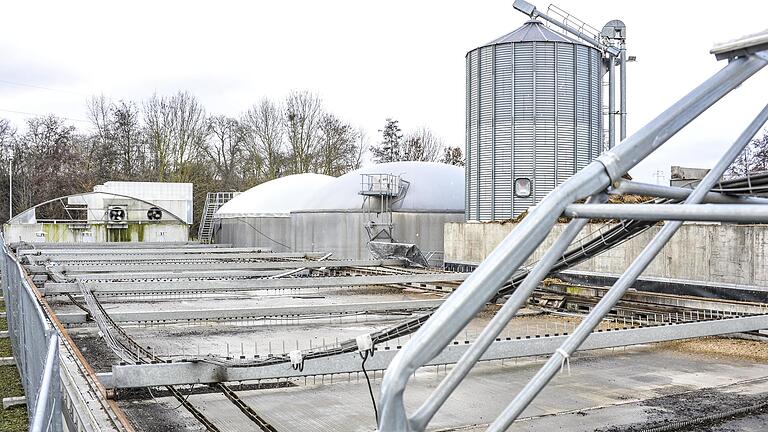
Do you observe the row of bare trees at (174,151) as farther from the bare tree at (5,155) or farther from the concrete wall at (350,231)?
the concrete wall at (350,231)

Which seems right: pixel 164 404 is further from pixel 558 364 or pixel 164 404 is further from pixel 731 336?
pixel 731 336

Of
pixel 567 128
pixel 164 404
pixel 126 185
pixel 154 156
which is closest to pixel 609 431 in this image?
pixel 164 404

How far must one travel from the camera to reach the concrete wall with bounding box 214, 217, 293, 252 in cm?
3709

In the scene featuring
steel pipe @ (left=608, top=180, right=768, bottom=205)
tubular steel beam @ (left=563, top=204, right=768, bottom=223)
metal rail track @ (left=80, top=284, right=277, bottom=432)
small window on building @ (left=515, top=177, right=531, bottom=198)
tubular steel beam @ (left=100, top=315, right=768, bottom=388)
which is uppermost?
small window on building @ (left=515, top=177, right=531, bottom=198)

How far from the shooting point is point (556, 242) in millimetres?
4117

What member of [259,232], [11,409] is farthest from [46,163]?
[11,409]

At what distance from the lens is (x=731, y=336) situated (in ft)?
46.2

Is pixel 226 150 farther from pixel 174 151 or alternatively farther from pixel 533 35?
pixel 533 35

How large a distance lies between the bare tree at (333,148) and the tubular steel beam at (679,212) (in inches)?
2298

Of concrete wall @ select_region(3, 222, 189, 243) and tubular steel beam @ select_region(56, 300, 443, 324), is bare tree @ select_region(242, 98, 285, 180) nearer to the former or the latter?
concrete wall @ select_region(3, 222, 189, 243)

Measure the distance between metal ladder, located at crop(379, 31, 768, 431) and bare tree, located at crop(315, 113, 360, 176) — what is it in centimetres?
5814

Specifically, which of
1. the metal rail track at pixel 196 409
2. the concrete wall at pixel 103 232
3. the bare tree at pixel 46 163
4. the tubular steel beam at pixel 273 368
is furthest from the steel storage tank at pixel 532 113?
the bare tree at pixel 46 163

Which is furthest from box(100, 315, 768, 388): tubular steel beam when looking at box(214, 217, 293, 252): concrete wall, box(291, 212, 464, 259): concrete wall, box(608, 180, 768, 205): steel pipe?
box(214, 217, 293, 252): concrete wall

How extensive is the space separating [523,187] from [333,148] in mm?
37895
